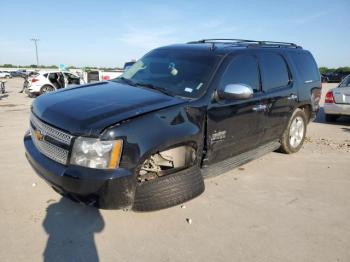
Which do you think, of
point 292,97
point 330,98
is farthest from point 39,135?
point 330,98

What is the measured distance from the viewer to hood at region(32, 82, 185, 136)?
3.15 m

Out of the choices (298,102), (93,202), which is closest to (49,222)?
(93,202)

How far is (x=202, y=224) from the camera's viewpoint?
3.63 metres

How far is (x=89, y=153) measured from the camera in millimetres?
3068

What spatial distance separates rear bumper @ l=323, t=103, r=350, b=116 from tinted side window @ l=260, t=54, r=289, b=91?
4801 millimetres

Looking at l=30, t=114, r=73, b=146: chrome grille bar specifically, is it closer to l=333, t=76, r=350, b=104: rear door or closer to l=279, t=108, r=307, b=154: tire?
l=279, t=108, r=307, b=154: tire

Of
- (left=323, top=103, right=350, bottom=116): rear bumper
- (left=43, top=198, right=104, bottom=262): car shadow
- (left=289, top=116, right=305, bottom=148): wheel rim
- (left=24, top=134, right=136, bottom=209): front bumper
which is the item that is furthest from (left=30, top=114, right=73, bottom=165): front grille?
(left=323, top=103, right=350, bottom=116): rear bumper

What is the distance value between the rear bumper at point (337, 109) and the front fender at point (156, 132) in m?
7.31

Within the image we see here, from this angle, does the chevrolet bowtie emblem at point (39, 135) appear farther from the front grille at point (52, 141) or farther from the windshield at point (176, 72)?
the windshield at point (176, 72)

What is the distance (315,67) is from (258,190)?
354 centimetres

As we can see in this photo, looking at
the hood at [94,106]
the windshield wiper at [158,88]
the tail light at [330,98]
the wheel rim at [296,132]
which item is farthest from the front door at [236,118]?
the tail light at [330,98]

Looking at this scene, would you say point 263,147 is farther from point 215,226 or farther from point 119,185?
point 119,185

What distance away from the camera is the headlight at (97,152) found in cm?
305

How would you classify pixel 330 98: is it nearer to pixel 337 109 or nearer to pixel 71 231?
pixel 337 109
